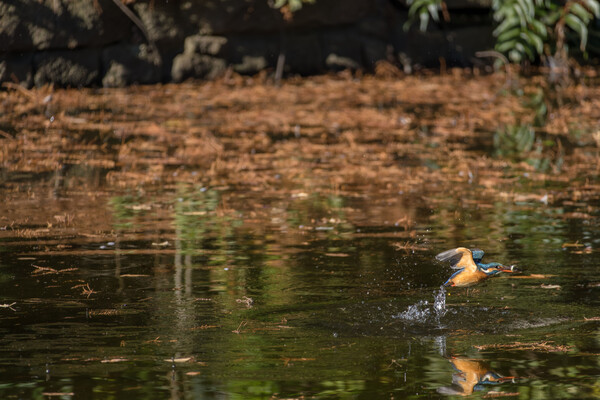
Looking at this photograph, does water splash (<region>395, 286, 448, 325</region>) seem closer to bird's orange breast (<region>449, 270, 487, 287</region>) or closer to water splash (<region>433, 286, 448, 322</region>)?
water splash (<region>433, 286, 448, 322</region>)

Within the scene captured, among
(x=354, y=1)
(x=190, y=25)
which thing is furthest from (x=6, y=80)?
(x=354, y=1)

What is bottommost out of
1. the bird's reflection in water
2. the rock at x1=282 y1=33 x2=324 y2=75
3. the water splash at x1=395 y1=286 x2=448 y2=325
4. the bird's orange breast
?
the bird's reflection in water

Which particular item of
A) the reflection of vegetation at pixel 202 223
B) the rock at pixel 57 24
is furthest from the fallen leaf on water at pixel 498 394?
the rock at pixel 57 24

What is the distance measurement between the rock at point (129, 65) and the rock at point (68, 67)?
0.50 ft

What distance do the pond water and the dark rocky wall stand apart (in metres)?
3.69

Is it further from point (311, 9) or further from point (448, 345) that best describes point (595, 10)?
point (448, 345)

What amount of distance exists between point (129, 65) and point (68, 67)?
2.89 ft

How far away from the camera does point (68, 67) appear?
45.7 feet

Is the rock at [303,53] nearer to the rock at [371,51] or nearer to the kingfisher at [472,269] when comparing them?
the rock at [371,51]

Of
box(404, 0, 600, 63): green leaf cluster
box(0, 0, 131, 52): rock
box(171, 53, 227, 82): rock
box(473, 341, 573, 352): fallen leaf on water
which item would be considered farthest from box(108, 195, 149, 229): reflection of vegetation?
box(404, 0, 600, 63): green leaf cluster

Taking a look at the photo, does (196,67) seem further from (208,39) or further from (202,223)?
(202,223)

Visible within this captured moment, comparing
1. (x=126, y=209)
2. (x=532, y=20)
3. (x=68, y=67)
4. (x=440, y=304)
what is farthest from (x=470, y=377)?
(x=532, y=20)

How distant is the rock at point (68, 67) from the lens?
1370 cm

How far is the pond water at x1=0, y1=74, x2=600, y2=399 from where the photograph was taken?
4430mm
